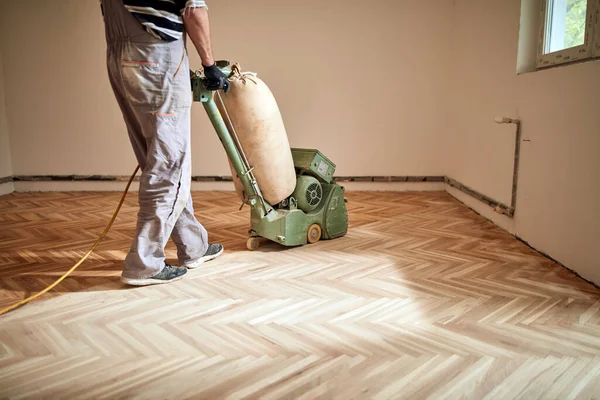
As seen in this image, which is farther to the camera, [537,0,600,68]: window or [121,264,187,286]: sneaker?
[537,0,600,68]: window

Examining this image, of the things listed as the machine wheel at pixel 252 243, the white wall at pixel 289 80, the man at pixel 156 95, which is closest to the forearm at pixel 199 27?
the man at pixel 156 95

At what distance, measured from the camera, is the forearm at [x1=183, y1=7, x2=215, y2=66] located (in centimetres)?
234

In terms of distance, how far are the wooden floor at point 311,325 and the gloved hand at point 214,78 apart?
0.97 meters

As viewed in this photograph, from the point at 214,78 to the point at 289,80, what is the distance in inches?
109

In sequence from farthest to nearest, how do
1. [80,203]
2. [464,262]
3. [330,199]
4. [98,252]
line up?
1. [80,203]
2. [330,199]
3. [98,252]
4. [464,262]

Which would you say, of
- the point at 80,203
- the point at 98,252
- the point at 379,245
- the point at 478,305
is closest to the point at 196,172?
the point at 80,203

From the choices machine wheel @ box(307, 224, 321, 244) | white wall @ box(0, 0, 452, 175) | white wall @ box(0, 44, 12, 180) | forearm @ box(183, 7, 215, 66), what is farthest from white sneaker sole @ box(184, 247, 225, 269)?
white wall @ box(0, 44, 12, 180)

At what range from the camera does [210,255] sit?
118 inches

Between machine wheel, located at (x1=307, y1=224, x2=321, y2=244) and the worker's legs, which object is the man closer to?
the worker's legs

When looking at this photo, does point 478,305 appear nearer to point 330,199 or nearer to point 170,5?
point 330,199

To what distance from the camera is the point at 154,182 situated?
8.00 feet

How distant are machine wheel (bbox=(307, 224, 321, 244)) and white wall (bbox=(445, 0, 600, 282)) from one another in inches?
52.8

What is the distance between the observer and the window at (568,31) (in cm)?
276

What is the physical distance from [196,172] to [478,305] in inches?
146
